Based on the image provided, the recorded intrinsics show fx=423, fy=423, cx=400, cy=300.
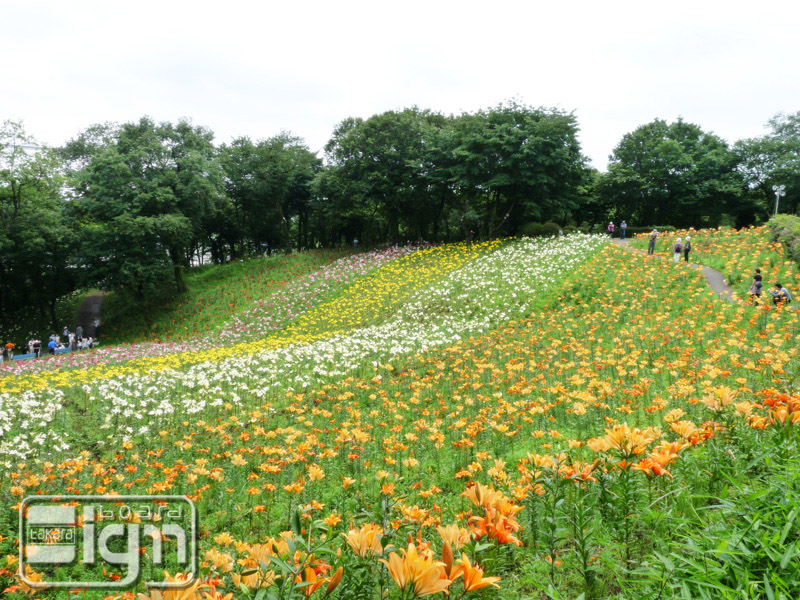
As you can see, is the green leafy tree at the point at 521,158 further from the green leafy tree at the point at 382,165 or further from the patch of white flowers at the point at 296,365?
the patch of white flowers at the point at 296,365

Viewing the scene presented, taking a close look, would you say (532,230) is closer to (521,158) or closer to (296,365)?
(521,158)

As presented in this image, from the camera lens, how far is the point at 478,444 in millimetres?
6176

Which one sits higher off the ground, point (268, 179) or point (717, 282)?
point (268, 179)

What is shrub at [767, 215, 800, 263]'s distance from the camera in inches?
570

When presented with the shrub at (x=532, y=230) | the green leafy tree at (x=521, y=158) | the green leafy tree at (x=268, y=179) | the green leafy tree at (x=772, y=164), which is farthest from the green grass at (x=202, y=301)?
the green leafy tree at (x=772, y=164)

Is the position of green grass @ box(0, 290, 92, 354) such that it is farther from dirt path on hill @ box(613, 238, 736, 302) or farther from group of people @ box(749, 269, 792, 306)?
group of people @ box(749, 269, 792, 306)

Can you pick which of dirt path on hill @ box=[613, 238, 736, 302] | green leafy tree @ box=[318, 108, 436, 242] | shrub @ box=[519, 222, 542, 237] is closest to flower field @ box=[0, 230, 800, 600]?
dirt path on hill @ box=[613, 238, 736, 302]

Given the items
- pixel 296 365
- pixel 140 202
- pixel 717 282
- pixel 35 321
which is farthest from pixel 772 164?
pixel 35 321

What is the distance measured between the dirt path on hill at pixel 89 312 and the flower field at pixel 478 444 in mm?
20926

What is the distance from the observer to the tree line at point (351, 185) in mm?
26625

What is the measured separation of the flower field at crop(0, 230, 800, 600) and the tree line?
12883 mm

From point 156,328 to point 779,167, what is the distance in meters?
51.3

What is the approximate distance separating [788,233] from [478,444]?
16.7 metres

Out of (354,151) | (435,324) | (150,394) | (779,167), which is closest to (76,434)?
(150,394)
